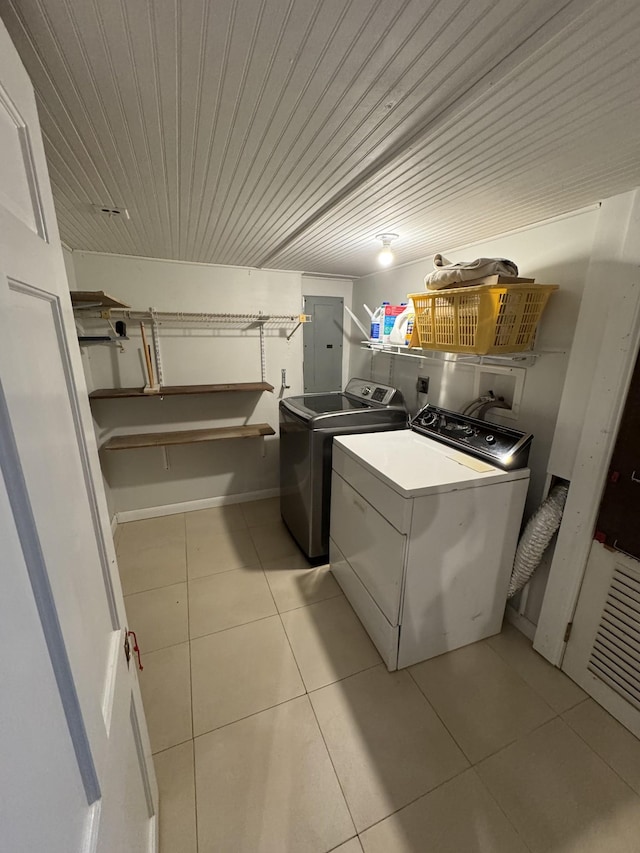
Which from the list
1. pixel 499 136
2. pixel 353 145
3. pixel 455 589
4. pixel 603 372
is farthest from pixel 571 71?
pixel 455 589

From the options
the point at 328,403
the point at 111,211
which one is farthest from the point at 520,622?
the point at 111,211

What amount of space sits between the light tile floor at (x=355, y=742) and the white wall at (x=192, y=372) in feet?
3.63

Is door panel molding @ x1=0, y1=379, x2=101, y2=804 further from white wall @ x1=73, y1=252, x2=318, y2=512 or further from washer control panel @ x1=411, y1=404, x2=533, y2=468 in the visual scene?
white wall @ x1=73, y1=252, x2=318, y2=512

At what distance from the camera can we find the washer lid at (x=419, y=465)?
1441 millimetres

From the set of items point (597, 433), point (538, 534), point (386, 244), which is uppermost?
point (386, 244)

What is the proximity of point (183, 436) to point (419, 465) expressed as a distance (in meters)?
1.91

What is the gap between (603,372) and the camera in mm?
1345

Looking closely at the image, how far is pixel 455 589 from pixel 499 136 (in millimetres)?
1713

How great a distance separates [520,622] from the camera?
184cm

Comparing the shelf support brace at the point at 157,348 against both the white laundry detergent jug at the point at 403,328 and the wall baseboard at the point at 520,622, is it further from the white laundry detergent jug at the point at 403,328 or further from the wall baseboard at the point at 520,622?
the wall baseboard at the point at 520,622

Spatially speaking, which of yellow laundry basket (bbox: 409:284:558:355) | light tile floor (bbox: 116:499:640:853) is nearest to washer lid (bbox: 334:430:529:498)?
yellow laundry basket (bbox: 409:284:558:355)

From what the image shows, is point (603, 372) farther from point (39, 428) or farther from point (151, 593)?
point (151, 593)

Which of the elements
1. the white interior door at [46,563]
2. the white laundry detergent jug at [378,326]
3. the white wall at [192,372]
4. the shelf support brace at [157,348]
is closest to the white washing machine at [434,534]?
the white laundry detergent jug at [378,326]

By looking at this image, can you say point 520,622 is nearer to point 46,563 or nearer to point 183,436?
point 46,563
